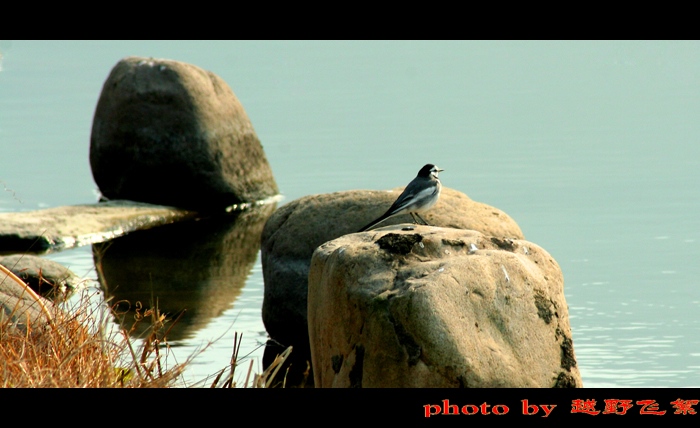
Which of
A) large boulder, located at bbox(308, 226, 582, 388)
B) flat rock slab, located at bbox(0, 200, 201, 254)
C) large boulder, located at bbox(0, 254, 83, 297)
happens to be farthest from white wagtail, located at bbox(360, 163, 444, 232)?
flat rock slab, located at bbox(0, 200, 201, 254)

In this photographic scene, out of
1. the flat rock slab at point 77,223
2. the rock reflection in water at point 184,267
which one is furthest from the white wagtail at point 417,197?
the flat rock slab at point 77,223

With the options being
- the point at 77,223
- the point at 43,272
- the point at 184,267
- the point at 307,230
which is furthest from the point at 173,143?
the point at 307,230

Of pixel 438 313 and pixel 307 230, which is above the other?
pixel 438 313

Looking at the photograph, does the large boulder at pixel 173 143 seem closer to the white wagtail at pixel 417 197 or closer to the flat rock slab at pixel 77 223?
the flat rock slab at pixel 77 223

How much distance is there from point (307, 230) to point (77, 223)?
6.16 meters

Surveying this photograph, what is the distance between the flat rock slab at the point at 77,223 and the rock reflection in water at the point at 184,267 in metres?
0.33

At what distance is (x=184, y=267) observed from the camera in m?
13.7

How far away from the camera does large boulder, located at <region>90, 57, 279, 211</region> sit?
17906 millimetres

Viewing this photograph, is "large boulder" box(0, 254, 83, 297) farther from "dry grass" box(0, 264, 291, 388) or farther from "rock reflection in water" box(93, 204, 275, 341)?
"dry grass" box(0, 264, 291, 388)

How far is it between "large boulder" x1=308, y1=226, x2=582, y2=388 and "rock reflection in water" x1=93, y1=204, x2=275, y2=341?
154 inches

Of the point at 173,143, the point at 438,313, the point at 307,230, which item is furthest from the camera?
the point at 173,143

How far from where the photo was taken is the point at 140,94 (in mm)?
18203

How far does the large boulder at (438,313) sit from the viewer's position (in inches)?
254

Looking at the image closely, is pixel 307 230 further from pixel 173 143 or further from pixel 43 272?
pixel 173 143
